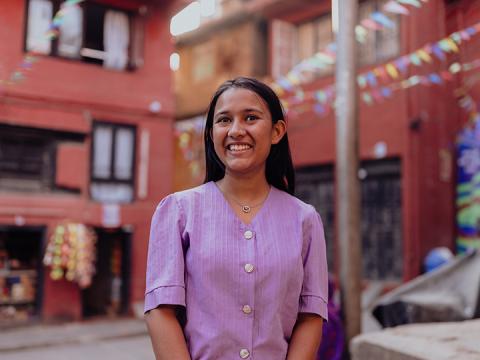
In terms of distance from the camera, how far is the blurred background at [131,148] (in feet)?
35.1

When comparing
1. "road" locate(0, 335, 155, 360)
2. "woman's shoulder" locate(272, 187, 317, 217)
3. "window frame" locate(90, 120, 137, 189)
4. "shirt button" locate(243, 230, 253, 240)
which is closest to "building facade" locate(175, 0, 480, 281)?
"window frame" locate(90, 120, 137, 189)

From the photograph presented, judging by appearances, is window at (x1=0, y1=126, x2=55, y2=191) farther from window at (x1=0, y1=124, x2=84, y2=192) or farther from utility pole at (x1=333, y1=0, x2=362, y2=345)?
utility pole at (x1=333, y1=0, x2=362, y2=345)

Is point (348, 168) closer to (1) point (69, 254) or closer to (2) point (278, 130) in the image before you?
(2) point (278, 130)

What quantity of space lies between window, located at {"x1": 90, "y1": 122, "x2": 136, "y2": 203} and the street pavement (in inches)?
107

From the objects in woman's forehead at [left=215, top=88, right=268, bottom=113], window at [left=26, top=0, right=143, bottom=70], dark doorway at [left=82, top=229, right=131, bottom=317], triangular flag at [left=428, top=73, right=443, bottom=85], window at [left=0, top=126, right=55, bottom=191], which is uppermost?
window at [left=26, top=0, right=143, bottom=70]

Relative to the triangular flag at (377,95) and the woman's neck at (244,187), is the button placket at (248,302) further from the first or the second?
the triangular flag at (377,95)

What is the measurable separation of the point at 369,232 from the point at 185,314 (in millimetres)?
11199

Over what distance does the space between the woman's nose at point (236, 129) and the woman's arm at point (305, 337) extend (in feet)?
2.09

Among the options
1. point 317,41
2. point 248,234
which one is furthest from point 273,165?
point 317,41

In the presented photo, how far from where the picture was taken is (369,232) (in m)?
12.5

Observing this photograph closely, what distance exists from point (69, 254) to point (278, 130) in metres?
9.47

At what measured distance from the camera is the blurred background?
10711 mm

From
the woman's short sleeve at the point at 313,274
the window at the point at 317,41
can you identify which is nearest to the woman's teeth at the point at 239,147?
the woman's short sleeve at the point at 313,274

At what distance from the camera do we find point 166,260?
1716 millimetres
